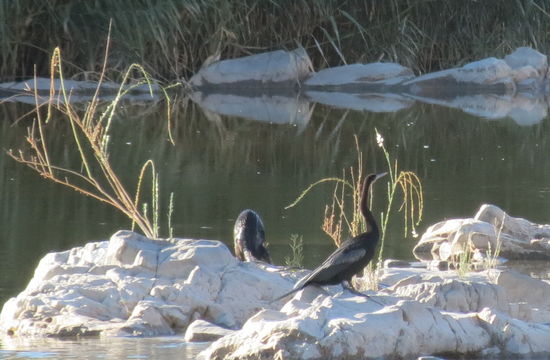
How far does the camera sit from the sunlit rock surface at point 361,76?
24703 mm

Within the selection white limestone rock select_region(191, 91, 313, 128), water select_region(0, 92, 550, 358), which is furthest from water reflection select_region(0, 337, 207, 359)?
white limestone rock select_region(191, 91, 313, 128)

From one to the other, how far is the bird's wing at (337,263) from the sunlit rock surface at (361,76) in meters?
18.9

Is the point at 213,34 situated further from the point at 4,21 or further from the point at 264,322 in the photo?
the point at 264,322

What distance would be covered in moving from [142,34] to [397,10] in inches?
221

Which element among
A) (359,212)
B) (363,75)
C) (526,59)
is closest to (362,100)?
(363,75)

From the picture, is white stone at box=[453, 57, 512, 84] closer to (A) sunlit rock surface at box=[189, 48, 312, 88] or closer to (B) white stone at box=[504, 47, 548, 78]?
(B) white stone at box=[504, 47, 548, 78]

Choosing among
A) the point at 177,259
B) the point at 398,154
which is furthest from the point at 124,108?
the point at 177,259

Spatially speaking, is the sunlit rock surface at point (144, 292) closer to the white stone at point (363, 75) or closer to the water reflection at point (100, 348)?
the water reflection at point (100, 348)

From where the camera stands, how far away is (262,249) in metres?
7.73

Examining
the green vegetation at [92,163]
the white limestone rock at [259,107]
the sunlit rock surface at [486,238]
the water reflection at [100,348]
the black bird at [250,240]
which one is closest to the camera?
the water reflection at [100,348]

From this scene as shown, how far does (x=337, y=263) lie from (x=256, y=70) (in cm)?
1892

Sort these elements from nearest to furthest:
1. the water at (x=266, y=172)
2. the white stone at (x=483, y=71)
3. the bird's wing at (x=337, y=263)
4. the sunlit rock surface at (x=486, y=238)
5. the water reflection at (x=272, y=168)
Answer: the bird's wing at (x=337, y=263), the sunlit rock surface at (x=486, y=238), the water at (x=266, y=172), the water reflection at (x=272, y=168), the white stone at (x=483, y=71)

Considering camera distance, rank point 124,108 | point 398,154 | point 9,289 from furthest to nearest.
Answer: point 124,108 → point 398,154 → point 9,289

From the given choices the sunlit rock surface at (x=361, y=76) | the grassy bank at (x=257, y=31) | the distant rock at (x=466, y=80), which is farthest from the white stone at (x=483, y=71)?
the grassy bank at (x=257, y=31)
